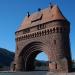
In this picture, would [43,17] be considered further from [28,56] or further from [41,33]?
[28,56]

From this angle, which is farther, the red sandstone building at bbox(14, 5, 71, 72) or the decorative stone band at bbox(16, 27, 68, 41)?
the decorative stone band at bbox(16, 27, 68, 41)

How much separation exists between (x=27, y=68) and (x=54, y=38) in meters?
8.73

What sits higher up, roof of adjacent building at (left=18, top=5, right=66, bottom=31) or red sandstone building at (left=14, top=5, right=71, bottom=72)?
roof of adjacent building at (left=18, top=5, right=66, bottom=31)

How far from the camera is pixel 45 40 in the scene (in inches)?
1363

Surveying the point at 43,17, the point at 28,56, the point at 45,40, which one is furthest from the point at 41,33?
the point at 28,56

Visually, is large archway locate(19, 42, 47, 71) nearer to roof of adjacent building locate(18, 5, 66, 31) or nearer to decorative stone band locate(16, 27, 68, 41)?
decorative stone band locate(16, 27, 68, 41)

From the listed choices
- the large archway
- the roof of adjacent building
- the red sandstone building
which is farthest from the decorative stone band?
the roof of adjacent building

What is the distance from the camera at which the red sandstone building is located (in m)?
32.7

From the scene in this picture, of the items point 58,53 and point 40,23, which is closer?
point 58,53

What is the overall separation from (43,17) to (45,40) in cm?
473

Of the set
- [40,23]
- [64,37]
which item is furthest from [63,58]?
[40,23]

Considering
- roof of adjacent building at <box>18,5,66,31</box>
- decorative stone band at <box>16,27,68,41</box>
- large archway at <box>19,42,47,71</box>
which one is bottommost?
large archway at <box>19,42,47,71</box>

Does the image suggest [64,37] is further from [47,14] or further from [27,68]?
[27,68]

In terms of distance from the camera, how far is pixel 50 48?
3362 centimetres
